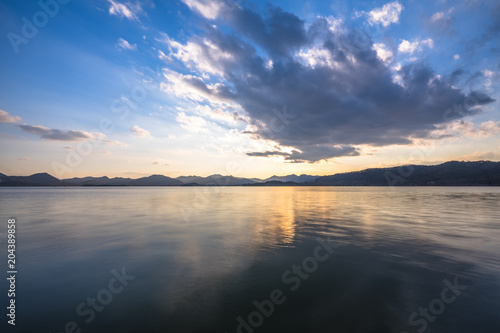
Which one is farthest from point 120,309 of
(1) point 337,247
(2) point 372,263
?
(1) point 337,247

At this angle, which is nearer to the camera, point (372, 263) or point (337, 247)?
point (372, 263)

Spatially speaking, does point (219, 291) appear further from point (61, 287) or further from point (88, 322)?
point (61, 287)

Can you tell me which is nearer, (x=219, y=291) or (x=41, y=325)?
(x=41, y=325)

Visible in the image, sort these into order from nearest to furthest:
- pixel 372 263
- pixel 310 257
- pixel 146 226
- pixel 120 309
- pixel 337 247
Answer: pixel 120 309, pixel 372 263, pixel 310 257, pixel 337 247, pixel 146 226

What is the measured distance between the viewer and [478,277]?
1066 cm

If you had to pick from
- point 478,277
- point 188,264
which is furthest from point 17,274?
point 478,277

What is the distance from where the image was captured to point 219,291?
922cm

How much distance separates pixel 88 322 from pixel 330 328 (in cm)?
808

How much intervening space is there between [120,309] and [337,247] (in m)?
13.7

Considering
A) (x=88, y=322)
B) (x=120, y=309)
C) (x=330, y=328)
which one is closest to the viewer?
(x=330, y=328)

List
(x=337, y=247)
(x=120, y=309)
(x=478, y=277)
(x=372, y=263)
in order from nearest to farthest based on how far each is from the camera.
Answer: (x=120, y=309)
(x=478, y=277)
(x=372, y=263)
(x=337, y=247)

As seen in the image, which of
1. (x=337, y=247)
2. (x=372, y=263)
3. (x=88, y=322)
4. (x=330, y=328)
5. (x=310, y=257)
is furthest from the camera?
(x=337, y=247)

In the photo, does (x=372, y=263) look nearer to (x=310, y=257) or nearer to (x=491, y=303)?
(x=310, y=257)

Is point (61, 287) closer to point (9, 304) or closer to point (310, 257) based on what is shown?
point (9, 304)
